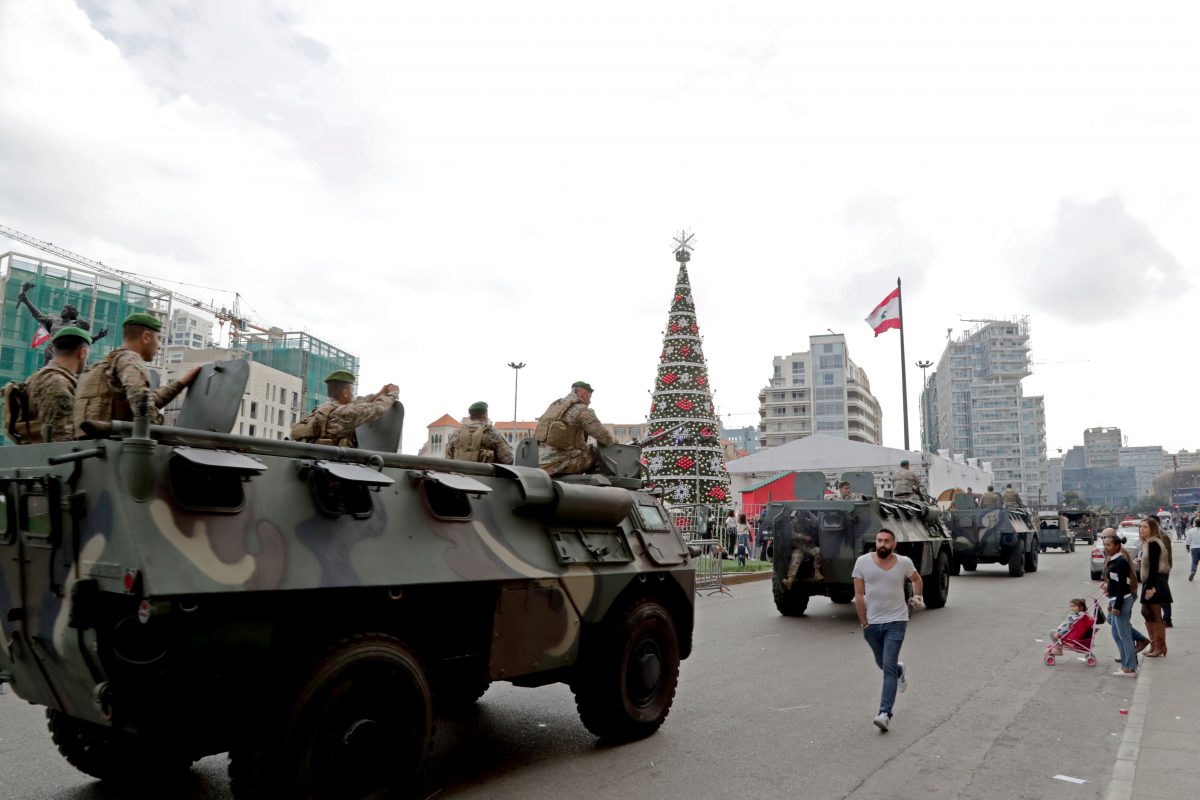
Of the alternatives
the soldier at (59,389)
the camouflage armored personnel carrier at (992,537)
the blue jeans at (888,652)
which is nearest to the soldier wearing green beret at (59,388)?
the soldier at (59,389)

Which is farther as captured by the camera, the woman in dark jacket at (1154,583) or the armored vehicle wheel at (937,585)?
the armored vehicle wheel at (937,585)

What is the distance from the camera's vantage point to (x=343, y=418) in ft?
18.1

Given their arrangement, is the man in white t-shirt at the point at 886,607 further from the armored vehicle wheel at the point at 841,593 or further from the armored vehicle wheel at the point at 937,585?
the armored vehicle wheel at the point at 937,585

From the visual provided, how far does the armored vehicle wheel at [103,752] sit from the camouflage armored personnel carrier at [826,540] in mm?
9095

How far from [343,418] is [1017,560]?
1891 cm

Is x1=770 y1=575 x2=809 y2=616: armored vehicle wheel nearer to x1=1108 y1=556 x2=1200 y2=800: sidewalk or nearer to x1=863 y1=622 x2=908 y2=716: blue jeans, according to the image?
x1=1108 y1=556 x2=1200 y2=800: sidewalk

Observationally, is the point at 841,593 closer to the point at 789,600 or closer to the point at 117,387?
the point at 789,600

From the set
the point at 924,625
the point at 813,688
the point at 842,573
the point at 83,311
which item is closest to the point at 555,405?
the point at 813,688

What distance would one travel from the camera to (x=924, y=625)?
1208 cm

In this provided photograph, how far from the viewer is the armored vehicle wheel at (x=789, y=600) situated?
41.9 feet

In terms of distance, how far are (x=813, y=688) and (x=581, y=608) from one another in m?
3.30

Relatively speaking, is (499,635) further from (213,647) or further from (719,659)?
(719,659)

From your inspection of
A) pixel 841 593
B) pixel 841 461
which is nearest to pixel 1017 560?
pixel 841 593

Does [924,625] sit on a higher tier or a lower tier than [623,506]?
lower
